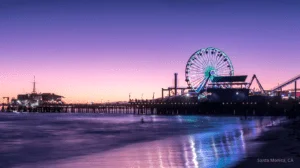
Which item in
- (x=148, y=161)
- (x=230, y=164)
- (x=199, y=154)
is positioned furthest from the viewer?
(x=199, y=154)

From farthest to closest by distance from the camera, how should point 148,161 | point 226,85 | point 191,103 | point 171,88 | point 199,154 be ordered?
point 171,88
point 191,103
point 226,85
point 199,154
point 148,161

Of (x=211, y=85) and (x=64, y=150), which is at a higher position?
(x=211, y=85)

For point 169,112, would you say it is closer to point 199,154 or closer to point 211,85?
point 211,85

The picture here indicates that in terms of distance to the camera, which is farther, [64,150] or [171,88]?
[171,88]

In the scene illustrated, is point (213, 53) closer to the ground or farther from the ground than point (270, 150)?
farther from the ground

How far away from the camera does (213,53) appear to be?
3888 inches

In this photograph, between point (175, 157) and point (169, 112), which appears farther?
point (169, 112)

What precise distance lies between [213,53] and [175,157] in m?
79.9

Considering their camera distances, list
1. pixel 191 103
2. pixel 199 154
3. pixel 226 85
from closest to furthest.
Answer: pixel 199 154, pixel 226 85, pixel 191 103

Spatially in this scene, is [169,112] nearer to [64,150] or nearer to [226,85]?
[226,85]

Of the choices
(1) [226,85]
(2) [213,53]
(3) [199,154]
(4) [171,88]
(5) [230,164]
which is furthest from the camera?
(4) [171,88]

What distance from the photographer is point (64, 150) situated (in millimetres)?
26188

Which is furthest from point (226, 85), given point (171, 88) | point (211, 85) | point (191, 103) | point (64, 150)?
point (64, 150)

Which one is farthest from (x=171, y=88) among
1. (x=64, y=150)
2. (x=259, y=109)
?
(x=64, y=150)
